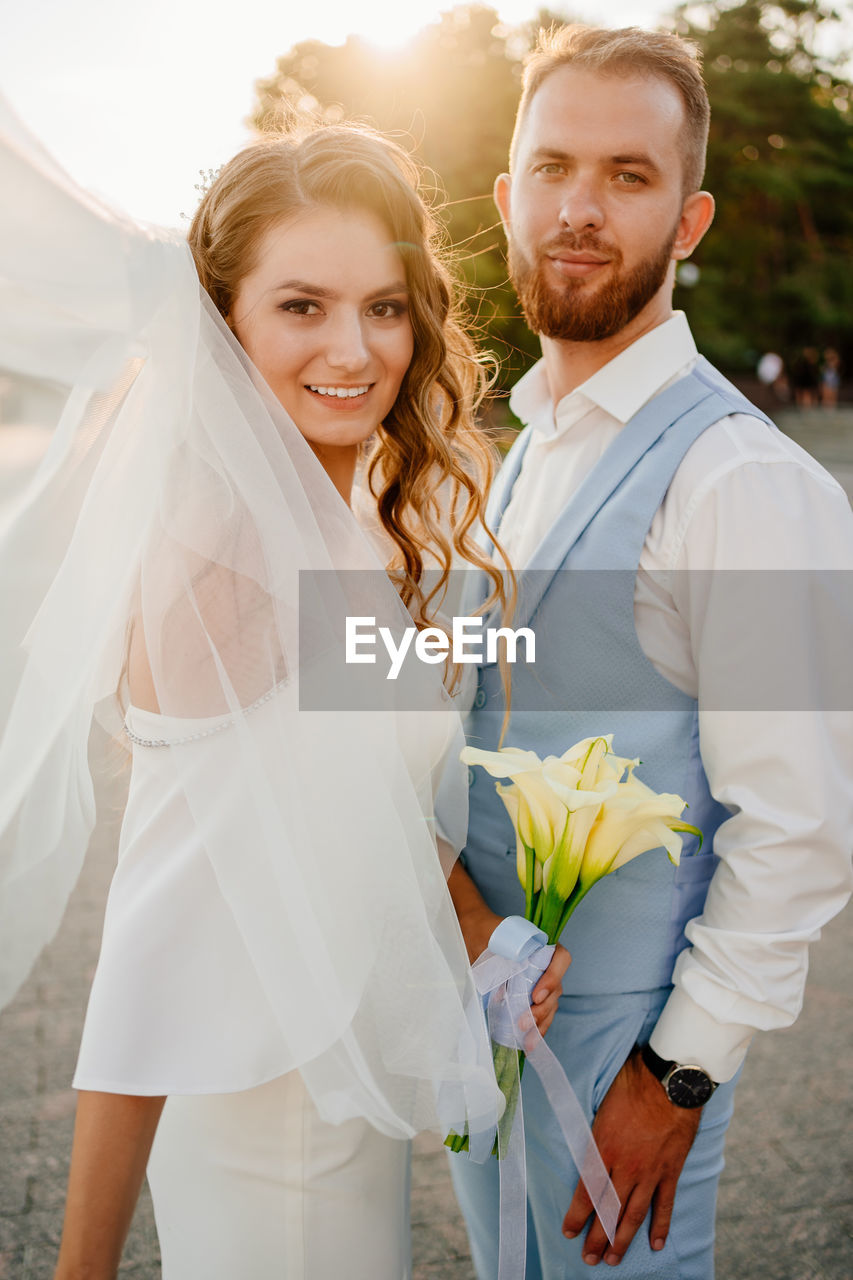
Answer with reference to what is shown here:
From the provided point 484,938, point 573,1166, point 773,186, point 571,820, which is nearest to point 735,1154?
point 573,1166

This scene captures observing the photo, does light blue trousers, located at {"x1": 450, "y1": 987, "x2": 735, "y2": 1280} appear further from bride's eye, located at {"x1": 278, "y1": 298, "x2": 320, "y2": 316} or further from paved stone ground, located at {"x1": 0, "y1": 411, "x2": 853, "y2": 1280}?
bride's eye, located at {"x1": 278, "y1": 298, "x2": 320, "y2": 316}

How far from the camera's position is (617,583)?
1.88 m

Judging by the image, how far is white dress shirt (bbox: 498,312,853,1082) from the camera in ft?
5.82

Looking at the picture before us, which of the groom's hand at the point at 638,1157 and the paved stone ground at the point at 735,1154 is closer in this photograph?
the groom's hand at the point at 638,1157

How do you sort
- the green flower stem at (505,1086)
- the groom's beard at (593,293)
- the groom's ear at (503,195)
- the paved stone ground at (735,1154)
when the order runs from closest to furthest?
1. the green flower stem at (505,1086)
2. the groom's beard at (593,293)
3. the groom's ear at (503,195)
4. the paved stone ground at (735,1154)

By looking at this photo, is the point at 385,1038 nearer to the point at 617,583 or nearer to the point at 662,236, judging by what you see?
the point at 617,583

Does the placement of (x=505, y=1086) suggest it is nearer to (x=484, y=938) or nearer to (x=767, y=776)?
(x=484, y=938)

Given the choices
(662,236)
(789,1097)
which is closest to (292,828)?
(662,236)

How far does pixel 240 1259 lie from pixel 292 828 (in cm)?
73

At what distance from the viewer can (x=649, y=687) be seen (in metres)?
1.91

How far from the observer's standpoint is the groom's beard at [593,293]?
219cm

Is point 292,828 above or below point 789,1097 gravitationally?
above

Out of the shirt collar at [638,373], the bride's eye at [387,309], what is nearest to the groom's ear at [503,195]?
the shirt collar at [638,373]

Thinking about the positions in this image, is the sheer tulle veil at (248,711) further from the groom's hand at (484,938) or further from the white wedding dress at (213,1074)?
the groom's hand at (484,938)
